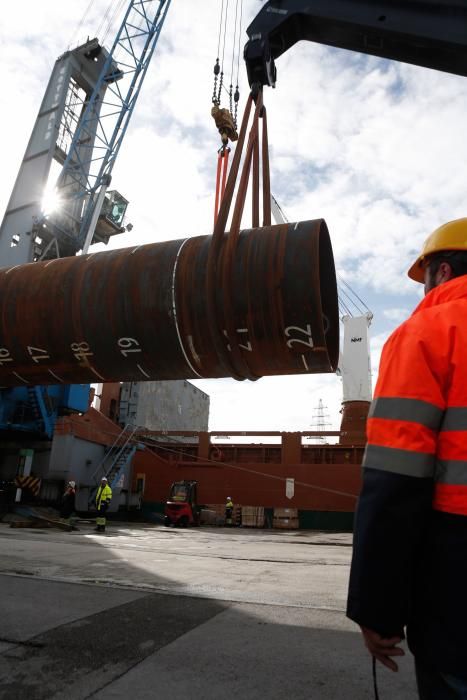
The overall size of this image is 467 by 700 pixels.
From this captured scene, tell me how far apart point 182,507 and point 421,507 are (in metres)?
19.1

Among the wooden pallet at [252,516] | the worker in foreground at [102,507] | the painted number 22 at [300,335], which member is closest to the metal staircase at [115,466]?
the wooden pallet at [252,516]

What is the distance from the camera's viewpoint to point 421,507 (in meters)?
1.31

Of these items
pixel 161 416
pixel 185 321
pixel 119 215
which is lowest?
pixel 185 321

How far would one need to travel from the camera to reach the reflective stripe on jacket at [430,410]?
4.34ft

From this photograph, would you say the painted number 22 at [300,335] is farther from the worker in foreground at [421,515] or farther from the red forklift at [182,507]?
the red forklift at [182,507]

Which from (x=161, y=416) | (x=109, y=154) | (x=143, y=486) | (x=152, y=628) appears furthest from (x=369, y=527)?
(x=161, y=416)

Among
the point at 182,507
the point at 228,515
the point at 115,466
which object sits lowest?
the point at 228,515

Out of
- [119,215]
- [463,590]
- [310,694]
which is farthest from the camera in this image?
[119,215]

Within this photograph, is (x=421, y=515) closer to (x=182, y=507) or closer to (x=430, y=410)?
(x=430, y=410)

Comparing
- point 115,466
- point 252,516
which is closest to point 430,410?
point 115,466

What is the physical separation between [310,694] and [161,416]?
3412 cm

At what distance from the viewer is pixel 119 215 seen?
28.5 m

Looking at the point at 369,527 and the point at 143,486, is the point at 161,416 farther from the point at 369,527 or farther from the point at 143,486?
the point at 369,527

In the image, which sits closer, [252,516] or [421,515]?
[421,515]
